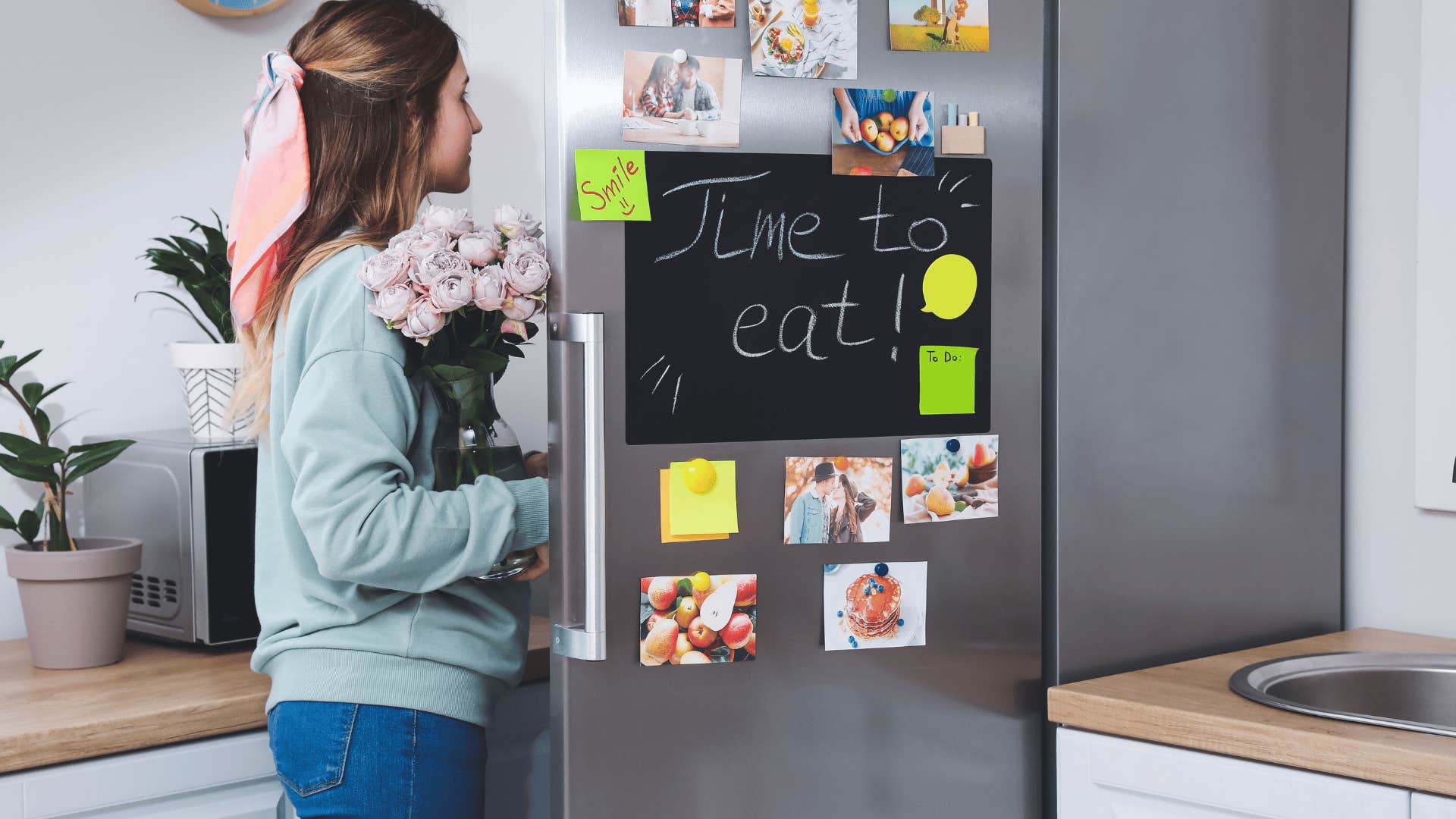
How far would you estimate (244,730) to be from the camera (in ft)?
5.04

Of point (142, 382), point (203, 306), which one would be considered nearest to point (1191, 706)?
point (203, 306)

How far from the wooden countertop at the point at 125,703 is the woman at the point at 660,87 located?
0.72m

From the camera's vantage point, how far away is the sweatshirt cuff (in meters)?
1.31

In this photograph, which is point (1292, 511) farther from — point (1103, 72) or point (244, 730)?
point (244, 730)

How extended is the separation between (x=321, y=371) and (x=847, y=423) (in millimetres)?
569

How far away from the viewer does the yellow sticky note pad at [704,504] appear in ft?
4.14

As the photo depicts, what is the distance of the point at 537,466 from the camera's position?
1.55 m

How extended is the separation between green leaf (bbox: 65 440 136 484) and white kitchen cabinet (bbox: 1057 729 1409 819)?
4.40ft

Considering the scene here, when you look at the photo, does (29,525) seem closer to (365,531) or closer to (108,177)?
(108,177)

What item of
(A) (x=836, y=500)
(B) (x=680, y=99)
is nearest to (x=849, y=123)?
(B) (x=680, y=99)

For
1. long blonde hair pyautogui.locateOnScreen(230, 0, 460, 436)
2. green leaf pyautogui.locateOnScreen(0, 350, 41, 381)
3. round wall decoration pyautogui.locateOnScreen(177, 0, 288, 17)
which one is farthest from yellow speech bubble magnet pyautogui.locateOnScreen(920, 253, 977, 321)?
round wall decoration pyautogui.locateOnScreen(177, 0, 288, 17)

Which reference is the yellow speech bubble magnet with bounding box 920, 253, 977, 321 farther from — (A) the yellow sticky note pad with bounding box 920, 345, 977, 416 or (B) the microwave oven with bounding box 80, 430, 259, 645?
(B) the microwave oven with bounding box 80, 430, 259, 645

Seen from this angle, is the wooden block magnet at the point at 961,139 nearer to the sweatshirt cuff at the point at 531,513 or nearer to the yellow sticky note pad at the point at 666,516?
the yellow sticky note pad at the point at 666,516

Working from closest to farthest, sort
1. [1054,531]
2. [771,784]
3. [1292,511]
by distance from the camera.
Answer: [771,784] < [1054,531] < [1292,511]
